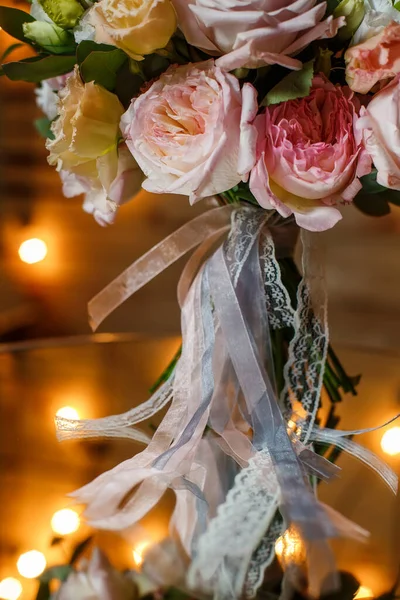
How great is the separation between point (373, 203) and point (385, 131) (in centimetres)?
26

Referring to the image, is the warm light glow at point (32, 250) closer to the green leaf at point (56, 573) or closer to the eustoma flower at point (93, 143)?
the eustoma flower at point (93, 143)

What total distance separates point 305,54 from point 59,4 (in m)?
0.23

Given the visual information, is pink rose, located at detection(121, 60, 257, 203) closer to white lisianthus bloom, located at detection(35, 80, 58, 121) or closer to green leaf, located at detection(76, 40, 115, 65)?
green leaf, located at detection(76, 40, 115, 65)

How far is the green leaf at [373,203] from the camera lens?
0.79 metres

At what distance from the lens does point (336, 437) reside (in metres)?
0.78

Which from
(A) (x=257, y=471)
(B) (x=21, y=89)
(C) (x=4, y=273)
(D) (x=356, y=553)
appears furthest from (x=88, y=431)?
(B) (x=21, y=89)

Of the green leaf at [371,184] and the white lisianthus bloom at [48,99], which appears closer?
the green leaf at [371,184]

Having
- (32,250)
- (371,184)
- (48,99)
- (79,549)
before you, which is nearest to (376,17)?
(371,184)

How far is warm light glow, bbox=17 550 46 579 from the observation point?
0.58 metres

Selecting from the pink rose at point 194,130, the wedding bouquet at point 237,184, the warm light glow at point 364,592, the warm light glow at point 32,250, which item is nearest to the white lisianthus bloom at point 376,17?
the wedding bouquet at point 237,184

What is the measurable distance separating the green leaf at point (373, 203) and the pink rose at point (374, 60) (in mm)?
229

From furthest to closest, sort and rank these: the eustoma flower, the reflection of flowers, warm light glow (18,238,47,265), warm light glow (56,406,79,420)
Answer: warm light glow (18,238,47,265), warm light glow (56,406,79,420), the eustoma flower, the reflection of flowers

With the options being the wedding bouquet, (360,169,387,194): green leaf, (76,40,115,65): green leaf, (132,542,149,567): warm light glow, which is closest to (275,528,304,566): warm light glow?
the wedding bouquet

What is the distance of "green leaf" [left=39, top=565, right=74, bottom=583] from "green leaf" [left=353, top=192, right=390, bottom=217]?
1.65ft
